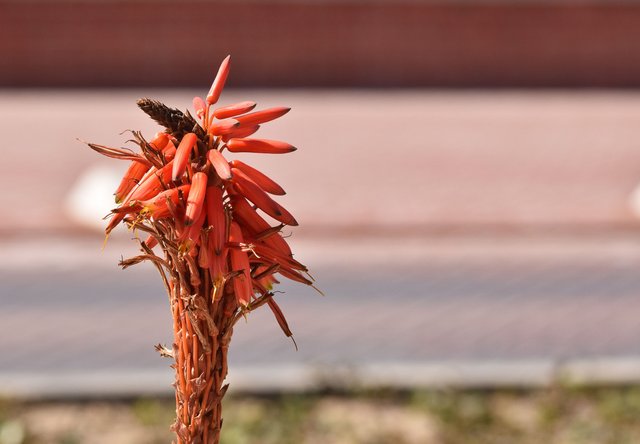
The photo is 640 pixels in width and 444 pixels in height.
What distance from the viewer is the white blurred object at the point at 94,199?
25.2 ft

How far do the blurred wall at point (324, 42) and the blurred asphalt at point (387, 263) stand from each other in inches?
34.4

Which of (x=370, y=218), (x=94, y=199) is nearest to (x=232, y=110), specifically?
(x=94, y=199)

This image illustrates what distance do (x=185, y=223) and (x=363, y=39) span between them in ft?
41.1

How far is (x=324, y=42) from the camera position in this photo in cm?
1355

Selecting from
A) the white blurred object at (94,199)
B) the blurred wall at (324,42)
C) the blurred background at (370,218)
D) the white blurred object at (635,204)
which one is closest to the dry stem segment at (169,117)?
the blurred background at (370,218)

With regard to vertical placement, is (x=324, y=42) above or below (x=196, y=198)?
above

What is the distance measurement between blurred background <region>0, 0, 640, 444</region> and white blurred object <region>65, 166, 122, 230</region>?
0.18 feet

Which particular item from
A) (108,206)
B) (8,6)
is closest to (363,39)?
(8,6)

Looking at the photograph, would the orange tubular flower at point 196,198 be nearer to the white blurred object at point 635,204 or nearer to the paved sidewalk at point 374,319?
the paved sidewalk at point 374,319

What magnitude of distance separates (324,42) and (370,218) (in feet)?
18.3

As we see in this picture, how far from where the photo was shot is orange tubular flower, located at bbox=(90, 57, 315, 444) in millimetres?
1485

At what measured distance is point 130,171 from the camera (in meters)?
1.59

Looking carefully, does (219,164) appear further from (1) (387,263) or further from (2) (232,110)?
(1) (387,263)

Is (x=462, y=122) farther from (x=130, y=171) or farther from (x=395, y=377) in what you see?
(x=130, y=171)
